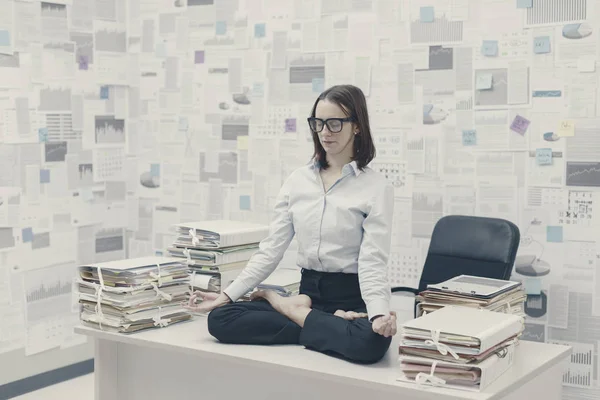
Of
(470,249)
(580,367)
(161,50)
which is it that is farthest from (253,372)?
(161,50)

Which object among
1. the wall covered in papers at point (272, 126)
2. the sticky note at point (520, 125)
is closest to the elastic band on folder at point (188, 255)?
the wall covered in papers at point (272, 126)

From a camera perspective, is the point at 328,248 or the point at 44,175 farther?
the point at 44,175

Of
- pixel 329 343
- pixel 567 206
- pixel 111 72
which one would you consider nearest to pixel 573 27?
pixel 567 206

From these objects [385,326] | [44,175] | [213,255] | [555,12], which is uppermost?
[555,12]

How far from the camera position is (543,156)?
357cm

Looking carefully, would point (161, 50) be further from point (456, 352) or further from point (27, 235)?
point (456, 352)

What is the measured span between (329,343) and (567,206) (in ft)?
4.44

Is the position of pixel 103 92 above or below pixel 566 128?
above

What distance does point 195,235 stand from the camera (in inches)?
142

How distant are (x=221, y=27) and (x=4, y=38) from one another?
1.11 metres

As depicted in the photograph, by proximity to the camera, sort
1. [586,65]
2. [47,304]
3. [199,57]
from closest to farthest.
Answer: [586,65] → [47,304] → [199,57]

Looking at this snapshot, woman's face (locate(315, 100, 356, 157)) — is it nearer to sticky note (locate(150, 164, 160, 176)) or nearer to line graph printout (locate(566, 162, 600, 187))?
line graph printout (locate(566, 162, 600, 187))

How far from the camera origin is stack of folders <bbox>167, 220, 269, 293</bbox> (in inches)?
140

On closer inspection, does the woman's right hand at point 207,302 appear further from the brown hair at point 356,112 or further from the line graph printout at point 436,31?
the line graph printout at point 436,31
